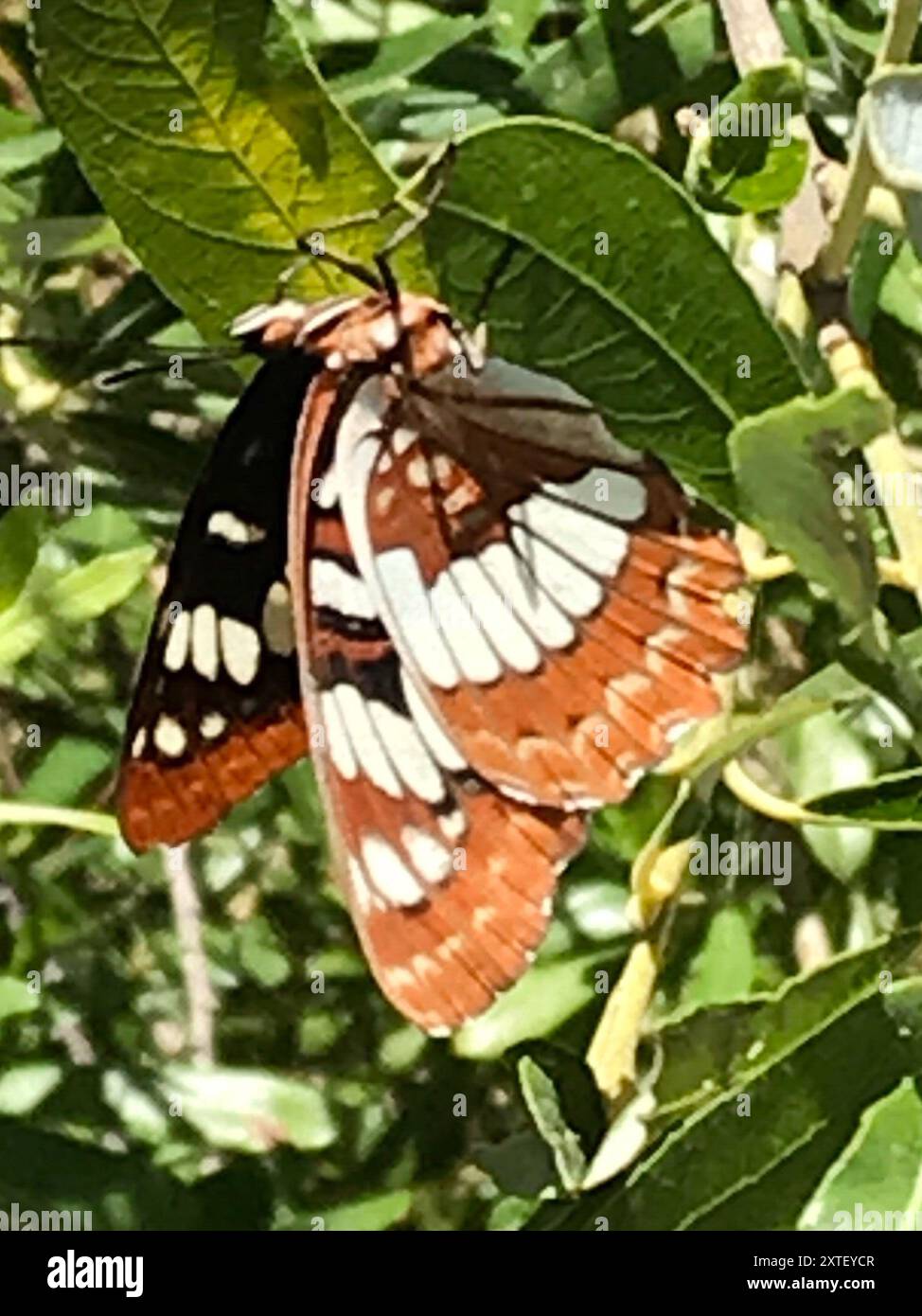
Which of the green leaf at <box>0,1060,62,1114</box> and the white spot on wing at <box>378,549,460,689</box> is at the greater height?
the white spot on wing at <box>378,549,460,689</box>

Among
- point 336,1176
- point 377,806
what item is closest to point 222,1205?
point 336,1176

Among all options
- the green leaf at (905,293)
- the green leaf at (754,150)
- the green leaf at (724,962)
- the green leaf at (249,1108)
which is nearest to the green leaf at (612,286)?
the green leaf at (754,150)

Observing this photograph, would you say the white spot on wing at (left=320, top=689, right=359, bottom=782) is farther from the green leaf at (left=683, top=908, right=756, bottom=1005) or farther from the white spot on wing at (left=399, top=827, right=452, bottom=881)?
the green leaf at (left=683, top=908, right=756, bottom=1005)

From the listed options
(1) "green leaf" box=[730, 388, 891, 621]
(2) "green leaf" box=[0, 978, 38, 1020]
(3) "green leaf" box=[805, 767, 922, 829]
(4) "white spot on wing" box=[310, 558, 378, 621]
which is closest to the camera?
(1) "green leaf" box=[730, 388, 891, 621]

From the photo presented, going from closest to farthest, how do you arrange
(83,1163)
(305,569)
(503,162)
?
(503,162) → (305,569) → (83,1163)

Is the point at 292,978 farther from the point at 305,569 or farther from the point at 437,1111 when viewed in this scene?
the point at 305,569

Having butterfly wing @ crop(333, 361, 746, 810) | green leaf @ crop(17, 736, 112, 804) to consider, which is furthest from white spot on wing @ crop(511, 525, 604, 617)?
green leaf @ crop(17, 736, 112, 804)

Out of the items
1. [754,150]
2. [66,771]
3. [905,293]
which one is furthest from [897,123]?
[66,771]

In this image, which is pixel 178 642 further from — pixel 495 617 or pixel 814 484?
pixel 814 484
